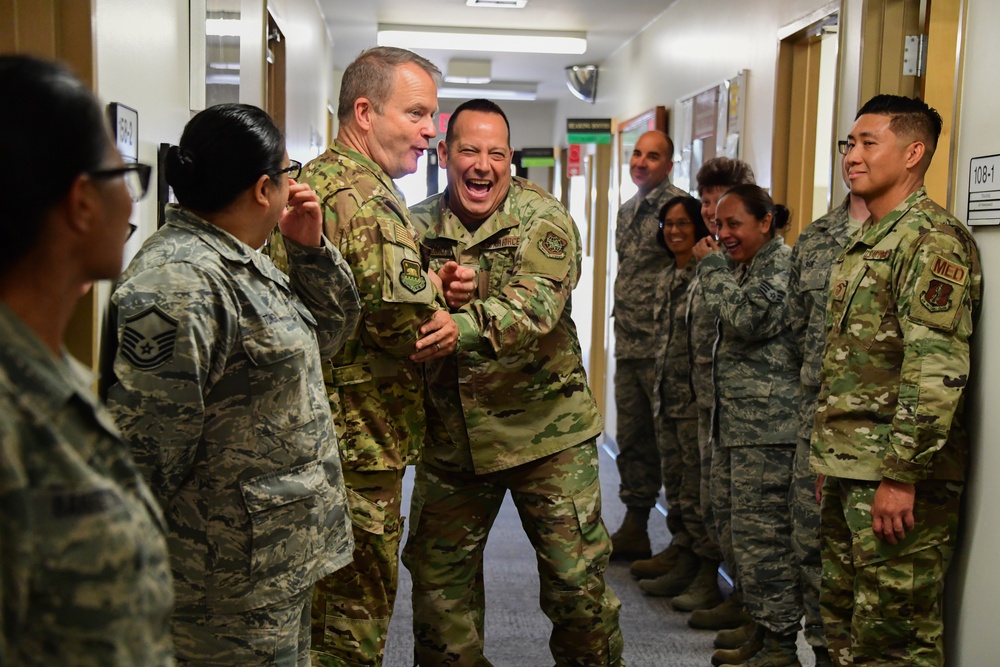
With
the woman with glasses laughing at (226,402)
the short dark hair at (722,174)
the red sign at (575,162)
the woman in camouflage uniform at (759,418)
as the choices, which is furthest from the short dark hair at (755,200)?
the red sign at (575,162)

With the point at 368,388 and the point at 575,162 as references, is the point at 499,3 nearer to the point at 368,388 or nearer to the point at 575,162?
the point at 575,162

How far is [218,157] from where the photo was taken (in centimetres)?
143

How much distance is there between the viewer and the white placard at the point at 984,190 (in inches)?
77.1

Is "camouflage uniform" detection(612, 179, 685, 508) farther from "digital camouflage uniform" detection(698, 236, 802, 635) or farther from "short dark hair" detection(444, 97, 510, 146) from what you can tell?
"short dark hair" detection(444, 97, 510, 146)

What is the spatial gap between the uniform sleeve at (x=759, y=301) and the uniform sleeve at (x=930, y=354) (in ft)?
2.76

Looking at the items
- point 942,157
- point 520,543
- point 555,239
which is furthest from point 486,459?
point 520,543

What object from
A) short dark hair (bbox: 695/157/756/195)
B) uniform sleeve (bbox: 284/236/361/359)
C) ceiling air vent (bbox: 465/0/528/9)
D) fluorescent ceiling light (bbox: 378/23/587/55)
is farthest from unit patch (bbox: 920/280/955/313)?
fluorescent ceiling light (bbox: 378/23/587/55)

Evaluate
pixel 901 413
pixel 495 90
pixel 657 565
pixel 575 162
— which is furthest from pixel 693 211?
pixel 495 90

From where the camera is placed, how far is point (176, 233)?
4.71 feet

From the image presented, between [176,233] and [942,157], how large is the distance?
245 cm

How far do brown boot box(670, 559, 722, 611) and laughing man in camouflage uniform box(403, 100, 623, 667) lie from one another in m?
1.15

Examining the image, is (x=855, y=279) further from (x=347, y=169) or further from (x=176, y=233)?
(x=176, y=233)

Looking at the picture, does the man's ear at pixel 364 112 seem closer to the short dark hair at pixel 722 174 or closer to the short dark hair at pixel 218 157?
the short dark hair at pixel 218 157

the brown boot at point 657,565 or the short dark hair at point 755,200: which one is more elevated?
the short dark hair at point 755,200
